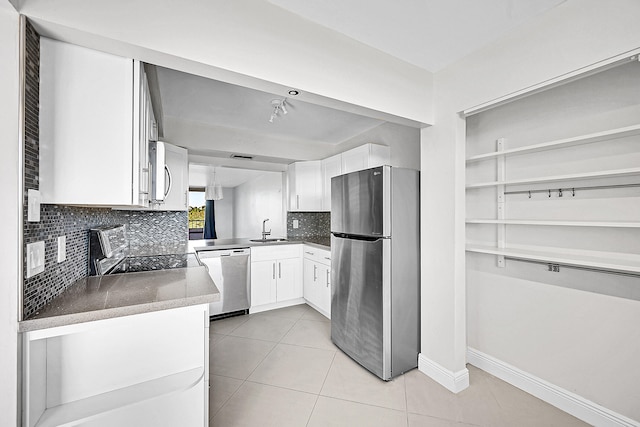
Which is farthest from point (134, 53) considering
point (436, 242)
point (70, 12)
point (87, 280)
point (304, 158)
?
point (304, 158)

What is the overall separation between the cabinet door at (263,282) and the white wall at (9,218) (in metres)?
2.56

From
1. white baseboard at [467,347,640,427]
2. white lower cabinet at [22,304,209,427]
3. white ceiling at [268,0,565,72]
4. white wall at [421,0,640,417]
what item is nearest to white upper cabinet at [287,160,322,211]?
white wall at [421,0,640,417]

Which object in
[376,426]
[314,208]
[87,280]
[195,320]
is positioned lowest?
[376,426]

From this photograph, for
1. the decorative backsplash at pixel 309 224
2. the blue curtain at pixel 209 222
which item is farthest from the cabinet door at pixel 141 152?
the blue curtain at pixel 209 222

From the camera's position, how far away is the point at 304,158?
3977 millimetres

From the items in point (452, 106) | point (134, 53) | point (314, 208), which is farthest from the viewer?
point (314, 208)

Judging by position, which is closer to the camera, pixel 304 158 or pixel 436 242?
pixel 436 242

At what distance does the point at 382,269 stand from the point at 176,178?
234 cm

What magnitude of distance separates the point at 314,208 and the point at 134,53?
286 cm

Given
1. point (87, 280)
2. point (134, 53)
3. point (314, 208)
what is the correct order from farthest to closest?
point (314, 208), point (87, 280), point (134, 53)

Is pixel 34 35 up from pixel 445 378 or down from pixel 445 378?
up

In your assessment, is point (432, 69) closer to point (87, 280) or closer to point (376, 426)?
point (376, 426)

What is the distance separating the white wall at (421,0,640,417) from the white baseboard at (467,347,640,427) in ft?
0.13

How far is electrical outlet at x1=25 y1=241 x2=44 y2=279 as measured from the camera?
3.41 ft
